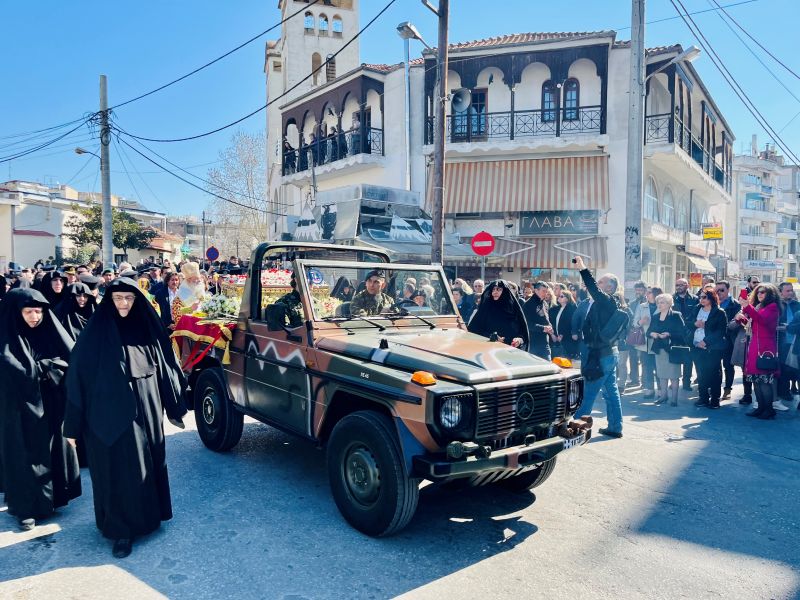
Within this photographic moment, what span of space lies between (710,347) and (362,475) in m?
6.67

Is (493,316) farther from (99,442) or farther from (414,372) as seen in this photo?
(99,442)

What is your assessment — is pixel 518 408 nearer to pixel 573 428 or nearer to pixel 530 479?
pixel 573 428

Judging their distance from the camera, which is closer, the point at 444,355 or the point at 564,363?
the point at 444,355

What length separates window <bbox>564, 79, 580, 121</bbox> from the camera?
65.0ft

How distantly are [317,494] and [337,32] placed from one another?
1394 inches

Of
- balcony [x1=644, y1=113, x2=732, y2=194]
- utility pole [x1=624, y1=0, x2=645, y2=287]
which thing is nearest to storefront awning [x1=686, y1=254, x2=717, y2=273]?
balcony [x1=644, y1=113, x2=732, y2=194]

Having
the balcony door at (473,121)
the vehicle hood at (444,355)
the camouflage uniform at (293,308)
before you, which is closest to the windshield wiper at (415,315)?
the vehicle hood at (444,355)

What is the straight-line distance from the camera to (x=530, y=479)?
4.89m

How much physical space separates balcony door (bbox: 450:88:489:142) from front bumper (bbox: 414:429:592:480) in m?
17.7

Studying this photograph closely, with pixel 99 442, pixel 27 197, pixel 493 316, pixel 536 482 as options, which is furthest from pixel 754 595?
pixel 27 197

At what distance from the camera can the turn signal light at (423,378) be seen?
12.4 ft

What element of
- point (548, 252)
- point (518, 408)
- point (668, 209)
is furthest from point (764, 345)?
point (668, 209)

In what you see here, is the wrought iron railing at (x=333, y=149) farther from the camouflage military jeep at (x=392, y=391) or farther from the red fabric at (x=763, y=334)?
the camouflage military jeep at (x=392, y=391)

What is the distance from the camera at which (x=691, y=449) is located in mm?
6629
